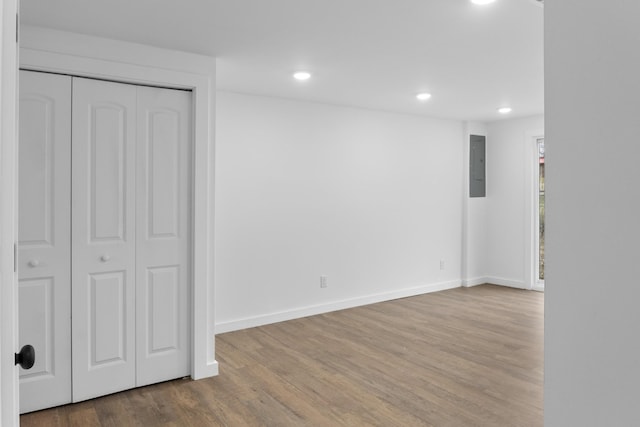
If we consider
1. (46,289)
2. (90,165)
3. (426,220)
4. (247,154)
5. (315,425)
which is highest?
(247,154)

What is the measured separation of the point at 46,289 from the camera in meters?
2.88

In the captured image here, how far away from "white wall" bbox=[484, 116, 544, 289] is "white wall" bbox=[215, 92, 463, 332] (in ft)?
1.84

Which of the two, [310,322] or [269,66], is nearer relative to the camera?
[269,66]

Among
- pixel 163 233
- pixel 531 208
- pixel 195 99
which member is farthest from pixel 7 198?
pixel 531 208

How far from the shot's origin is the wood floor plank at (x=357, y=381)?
9.05ft

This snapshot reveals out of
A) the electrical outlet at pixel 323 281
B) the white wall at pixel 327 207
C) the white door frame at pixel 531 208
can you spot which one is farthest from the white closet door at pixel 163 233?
the white door frame at pixel 531 208

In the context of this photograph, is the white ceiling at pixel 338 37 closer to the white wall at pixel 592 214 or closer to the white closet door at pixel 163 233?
the white closet door at pixel 163 233

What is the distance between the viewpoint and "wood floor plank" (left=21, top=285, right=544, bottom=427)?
9.05 ft

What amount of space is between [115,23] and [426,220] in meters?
4.55

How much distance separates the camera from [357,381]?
3.28 metres

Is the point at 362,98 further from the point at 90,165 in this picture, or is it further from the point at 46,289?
the point at 46,289

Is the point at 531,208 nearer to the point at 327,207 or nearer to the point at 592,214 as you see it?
the point at 327,207

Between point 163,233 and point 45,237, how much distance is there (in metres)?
0.73

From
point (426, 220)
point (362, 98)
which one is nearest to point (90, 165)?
point (362, 98)
